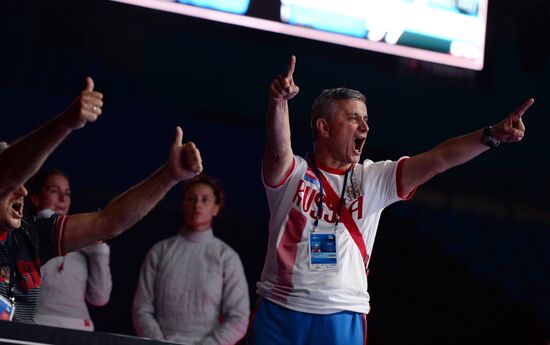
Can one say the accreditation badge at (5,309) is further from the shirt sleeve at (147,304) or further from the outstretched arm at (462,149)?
the shirt sleeve at (147,304)

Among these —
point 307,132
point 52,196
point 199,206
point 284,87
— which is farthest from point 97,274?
point 307,132

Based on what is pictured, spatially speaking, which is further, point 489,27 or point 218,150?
point 218,150

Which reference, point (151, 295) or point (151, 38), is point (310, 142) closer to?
point (151, 38)

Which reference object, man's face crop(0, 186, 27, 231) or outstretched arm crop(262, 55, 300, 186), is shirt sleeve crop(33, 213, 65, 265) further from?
outstretched arm crop(262, 55, 300, 186)

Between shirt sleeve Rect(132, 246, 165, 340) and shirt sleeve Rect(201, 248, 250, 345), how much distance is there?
25cm

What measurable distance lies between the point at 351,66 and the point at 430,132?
105cm

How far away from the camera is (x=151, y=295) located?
402 centimetres

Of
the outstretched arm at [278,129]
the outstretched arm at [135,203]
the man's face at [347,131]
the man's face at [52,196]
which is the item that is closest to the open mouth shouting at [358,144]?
the man's face at [347,131]

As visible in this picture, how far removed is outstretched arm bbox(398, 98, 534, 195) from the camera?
285cm

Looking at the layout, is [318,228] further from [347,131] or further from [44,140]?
[44,140]

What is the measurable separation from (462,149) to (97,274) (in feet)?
6.16

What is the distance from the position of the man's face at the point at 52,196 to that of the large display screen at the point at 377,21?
1.31 metres

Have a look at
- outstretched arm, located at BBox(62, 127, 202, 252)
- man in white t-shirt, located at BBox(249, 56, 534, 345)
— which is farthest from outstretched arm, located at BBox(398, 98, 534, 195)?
outstretched arm, located at BBox(62, 127, 202, 252)

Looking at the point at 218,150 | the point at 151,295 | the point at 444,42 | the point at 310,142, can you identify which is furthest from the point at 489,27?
the point at 151,295
